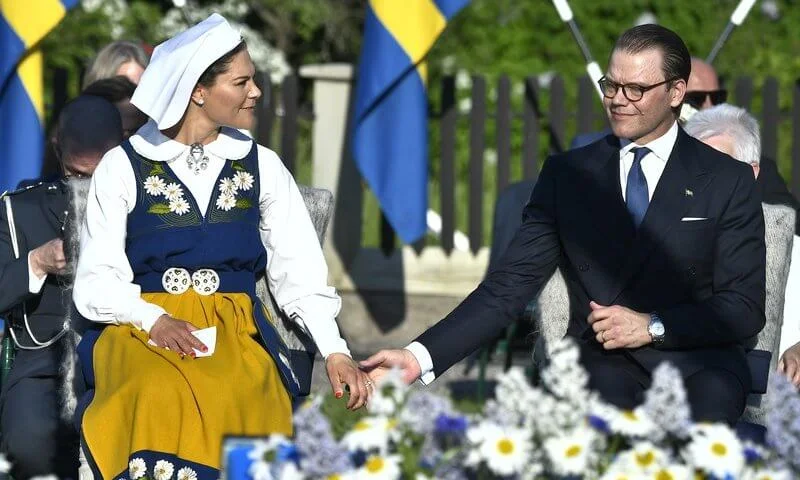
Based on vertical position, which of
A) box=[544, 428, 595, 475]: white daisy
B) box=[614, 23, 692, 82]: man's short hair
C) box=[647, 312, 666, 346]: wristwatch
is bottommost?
box=[647, 312, 666, 346]: wristwatch

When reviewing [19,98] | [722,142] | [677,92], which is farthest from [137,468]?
[19,98]

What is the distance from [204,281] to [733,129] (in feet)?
6.00

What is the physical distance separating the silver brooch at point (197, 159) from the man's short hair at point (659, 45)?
119cm

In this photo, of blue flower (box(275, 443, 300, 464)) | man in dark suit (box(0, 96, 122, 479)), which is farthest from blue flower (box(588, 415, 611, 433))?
→ man in dark suit (box(0, 96, 122, 479))

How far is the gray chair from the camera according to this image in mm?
4613

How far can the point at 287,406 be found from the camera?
4.29 m

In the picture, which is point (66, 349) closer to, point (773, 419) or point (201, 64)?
point (201, 64)

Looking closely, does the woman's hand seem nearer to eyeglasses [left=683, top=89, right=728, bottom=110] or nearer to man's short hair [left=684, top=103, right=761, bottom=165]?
man's short hair [left=684, top=103, right=761, bottom=165]

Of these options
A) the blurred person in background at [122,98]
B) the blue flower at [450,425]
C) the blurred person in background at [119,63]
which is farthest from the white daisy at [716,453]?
the blurred person in background at [119,63]

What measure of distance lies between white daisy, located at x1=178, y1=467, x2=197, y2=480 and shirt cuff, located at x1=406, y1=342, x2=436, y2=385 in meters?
0.66

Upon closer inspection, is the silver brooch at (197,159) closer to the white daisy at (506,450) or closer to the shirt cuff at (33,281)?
the shirt cuff at (33,281)

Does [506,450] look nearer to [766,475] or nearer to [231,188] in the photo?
[766,475]

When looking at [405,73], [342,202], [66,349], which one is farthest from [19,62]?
[66,349]

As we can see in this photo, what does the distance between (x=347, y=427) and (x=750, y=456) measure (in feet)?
2.40
